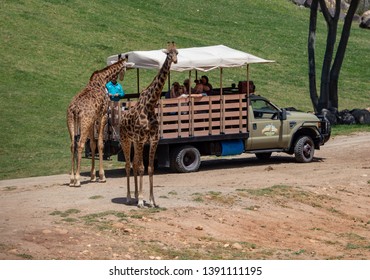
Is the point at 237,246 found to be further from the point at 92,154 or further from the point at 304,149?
the point at 304,149

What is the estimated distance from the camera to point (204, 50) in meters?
27.5

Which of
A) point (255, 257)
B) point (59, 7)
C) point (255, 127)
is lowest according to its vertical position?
point (255, 257)

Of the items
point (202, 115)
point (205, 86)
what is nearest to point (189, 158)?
point (202, 115)

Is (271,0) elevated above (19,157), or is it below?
above

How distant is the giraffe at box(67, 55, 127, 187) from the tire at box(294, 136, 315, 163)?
5.87 meters

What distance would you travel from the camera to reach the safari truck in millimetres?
26000

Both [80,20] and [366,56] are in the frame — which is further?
[366,56]

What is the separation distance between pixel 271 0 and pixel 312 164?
3771 cm

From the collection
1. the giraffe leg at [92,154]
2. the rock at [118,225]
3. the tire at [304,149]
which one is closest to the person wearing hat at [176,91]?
the giraffe leg at [92,154]

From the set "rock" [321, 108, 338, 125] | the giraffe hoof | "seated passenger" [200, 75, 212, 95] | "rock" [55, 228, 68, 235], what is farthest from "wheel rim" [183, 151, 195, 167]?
"rock" [321, 108, 338, 125]

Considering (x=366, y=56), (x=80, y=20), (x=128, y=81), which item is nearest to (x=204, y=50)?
(x=128, y=81)

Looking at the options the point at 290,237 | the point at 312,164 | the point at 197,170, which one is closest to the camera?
the point at 290,237

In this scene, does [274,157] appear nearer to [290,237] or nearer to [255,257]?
[290,237]

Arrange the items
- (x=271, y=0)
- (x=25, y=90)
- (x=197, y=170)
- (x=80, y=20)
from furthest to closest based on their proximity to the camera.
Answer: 1. (x=271, y=0)
2. (x=80, y=20)
3. (x=25, y=90)
4. (x=197, y=170)
